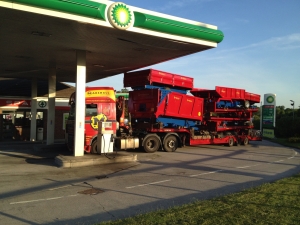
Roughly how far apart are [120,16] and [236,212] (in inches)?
275

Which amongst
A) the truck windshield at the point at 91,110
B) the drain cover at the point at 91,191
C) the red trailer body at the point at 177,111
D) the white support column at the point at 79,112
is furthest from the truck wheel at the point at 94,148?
the drain cover at the point at 91,191

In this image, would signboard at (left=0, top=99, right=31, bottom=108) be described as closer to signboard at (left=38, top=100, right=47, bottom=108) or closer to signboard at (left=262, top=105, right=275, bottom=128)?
signboard at (left=38, top=100, right=47, bottom=108)

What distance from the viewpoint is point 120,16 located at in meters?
10.1

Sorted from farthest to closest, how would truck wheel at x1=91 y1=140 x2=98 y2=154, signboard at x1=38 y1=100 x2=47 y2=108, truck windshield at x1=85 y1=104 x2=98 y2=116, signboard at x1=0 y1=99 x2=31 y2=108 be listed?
signboard at x1=38 y1=100 x2=47 y2=108, signboard at x1=0 y1=99 x2=31 y2=108, truck windshield at x1=85 y1=104 x2=98 y2=116, truck wheel at x1=91 y1=140 x2=98 y2=154

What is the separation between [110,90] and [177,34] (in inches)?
207

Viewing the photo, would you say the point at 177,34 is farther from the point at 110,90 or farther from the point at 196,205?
the point at 196,205

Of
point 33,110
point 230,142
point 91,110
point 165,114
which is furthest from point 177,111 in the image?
point 33,110

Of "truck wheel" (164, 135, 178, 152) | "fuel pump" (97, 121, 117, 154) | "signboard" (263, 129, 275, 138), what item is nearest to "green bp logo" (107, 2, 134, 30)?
"fuel pump" (97, 121, 117, 154)

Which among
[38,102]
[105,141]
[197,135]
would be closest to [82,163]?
[105,141]

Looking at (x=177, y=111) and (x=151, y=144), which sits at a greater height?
(x=177, y=111)

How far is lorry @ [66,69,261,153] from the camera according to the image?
54.1ft

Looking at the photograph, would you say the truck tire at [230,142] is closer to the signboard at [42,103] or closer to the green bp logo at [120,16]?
the green bp logo at [120,16]

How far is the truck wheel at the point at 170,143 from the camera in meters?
18.0

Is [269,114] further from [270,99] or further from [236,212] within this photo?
[236,212]
